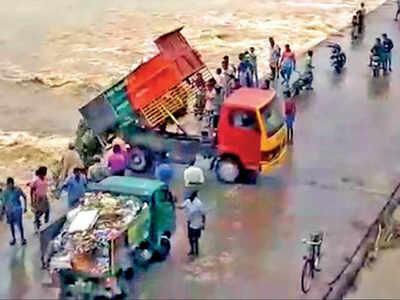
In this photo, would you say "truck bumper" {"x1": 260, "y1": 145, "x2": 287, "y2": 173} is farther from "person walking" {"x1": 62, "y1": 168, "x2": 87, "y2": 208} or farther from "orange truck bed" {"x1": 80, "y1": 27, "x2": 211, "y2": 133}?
"person walking" {"x1": 62, "y1": 168, "x2": 87, "y2": 208}

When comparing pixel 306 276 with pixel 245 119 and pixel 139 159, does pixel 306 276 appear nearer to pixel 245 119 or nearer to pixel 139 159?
pixel 245 119

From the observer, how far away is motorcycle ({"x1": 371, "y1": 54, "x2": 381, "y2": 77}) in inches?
1294

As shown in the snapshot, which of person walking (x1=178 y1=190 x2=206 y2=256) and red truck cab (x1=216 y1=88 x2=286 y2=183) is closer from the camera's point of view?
person walking (x1=178 y1=190 x2=206 y2=256)

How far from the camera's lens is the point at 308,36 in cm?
4400

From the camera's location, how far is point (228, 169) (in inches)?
915

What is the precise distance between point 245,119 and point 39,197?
4875mm

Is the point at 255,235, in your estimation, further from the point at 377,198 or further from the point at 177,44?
the point at 177,44

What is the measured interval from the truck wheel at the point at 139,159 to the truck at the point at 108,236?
3.77 m

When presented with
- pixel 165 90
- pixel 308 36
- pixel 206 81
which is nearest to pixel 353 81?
pixel 206 81

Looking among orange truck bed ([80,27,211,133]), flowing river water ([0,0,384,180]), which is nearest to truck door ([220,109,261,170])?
orange truck bed ([80,27,211,133])

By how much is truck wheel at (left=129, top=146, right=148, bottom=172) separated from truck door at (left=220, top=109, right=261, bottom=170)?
191 centimetres

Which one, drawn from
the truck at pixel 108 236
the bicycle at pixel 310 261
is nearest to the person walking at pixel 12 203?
the truck at pixel 108 236

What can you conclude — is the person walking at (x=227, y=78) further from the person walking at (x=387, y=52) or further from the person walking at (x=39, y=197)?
the person walking at (x=39, y=197)

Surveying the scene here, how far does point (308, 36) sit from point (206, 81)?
18.0 meters
